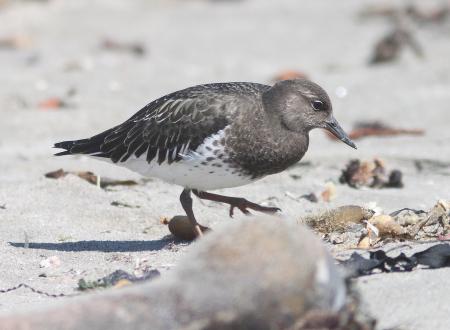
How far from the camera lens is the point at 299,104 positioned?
208 inches

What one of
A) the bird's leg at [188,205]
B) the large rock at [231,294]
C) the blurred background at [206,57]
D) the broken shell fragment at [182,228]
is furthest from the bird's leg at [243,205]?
the large rock at [231,294]

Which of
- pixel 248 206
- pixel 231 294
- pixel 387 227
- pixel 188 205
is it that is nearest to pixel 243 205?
pixel 248 206

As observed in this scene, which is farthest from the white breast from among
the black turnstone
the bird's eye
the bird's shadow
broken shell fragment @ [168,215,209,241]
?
Result: the bird's eye

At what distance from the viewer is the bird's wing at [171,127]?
16.7ft

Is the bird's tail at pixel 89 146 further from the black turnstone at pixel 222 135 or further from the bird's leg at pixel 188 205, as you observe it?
the bird's leg at pixel 188 205

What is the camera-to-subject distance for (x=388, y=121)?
841cm

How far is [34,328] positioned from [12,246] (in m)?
2.34

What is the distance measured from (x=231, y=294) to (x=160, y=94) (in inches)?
262

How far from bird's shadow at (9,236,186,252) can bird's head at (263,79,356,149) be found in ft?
2.87

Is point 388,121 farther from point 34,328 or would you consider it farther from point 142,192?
point 34,328

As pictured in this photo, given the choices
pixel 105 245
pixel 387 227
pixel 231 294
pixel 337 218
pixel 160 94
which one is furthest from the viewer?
pixel 160 94

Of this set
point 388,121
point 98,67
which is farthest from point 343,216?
point 98,67

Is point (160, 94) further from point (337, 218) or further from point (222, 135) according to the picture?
point (337, 218)

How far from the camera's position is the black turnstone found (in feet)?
16.4
